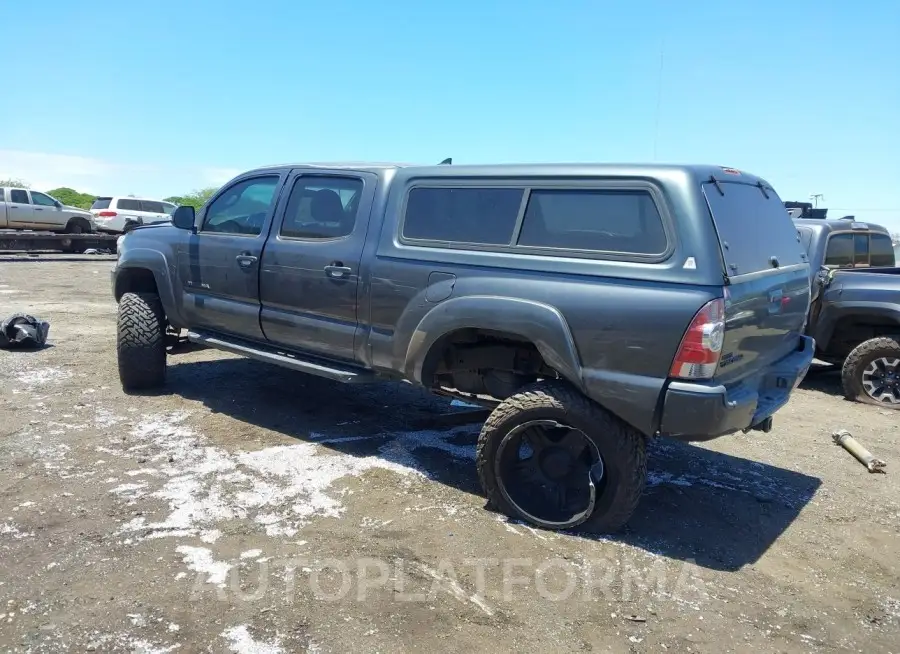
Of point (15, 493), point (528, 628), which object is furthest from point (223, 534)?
point (528, 628)

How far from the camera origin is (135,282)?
20.7ft

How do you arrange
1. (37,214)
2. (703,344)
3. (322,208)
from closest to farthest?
(703,344)
(322,208)
(37,214)

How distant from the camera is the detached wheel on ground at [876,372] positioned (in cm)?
659

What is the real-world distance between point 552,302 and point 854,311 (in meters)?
4.59

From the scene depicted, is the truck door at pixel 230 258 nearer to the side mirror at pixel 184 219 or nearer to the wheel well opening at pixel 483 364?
the side mirror at pixel 184 219

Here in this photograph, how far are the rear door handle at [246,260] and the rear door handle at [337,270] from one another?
77cm

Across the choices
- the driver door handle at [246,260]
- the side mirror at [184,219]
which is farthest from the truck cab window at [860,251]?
the side mirror at [184,219]

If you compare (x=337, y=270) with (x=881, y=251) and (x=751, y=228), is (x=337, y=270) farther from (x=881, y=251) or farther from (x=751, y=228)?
(x=881, y=251)

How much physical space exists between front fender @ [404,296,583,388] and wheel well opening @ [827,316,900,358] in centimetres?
467

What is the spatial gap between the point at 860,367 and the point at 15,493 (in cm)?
699

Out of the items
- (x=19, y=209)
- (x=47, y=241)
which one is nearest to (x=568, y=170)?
(x=47, y=241)

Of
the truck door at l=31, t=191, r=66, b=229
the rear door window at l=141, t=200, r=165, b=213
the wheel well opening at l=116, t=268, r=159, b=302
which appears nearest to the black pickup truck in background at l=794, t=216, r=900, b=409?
the wheel well opening at l=116, t=268, r=159, b=302

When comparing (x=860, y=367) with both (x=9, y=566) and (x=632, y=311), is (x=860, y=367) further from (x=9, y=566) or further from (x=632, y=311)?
(x=9, y=566)

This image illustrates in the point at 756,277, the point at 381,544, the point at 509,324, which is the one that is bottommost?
the point at 381,544
